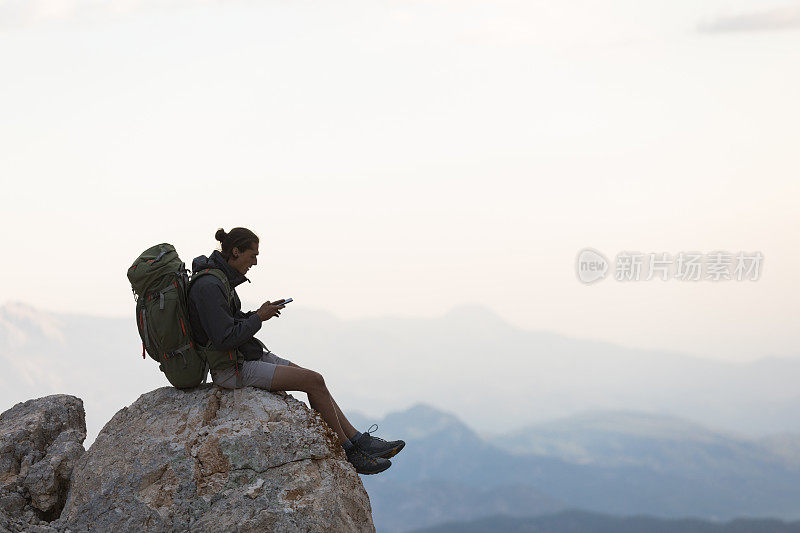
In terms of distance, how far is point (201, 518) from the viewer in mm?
10828

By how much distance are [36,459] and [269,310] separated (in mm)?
4440

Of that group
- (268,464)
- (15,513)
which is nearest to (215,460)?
(268,464)

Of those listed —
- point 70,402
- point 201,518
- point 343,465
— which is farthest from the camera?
point 70,402

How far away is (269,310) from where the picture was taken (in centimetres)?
1116

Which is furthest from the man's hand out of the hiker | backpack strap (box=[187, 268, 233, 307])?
backpack strap (box=[187, 268, 233, 307])

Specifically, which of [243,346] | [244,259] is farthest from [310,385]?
[244,259]

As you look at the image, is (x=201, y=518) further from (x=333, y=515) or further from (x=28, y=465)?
(x=28, y=465)

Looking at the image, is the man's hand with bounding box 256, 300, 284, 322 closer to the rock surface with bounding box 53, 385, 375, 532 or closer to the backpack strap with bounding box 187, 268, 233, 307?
the backpack strap with bounding box 187, 268, 233, 307

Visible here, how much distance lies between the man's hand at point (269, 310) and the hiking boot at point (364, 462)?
95.0 inches

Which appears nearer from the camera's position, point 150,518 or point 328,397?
point 150,518

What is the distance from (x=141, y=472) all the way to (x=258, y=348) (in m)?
2.28

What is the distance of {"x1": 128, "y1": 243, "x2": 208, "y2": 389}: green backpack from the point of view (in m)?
11.3

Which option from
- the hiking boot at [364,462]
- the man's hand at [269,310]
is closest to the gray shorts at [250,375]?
the man's hand at [269,310]

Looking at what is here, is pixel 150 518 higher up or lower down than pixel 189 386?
lower down
